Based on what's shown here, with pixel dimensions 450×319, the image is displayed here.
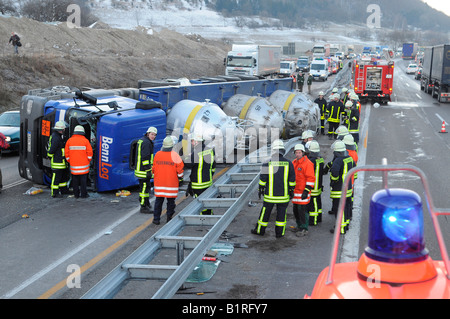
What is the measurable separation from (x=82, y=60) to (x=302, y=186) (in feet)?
103

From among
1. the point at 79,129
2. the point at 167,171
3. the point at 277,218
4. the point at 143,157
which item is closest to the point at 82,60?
the point at 79,129

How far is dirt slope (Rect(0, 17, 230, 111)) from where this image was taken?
98.4 feet

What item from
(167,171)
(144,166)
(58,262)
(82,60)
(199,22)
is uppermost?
(199,22)

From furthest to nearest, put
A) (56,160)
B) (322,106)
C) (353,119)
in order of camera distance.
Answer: (322,106)
(353,119)
(56,160)

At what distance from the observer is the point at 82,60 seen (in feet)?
124

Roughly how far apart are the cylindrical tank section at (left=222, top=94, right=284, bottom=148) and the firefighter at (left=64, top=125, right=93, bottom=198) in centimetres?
567

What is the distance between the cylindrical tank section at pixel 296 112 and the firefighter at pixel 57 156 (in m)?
8.39

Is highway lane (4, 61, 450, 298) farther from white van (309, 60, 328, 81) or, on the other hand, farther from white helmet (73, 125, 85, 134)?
white van (309, 60, 328, 81)

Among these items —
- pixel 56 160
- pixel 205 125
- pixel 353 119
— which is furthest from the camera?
pixel 353 119

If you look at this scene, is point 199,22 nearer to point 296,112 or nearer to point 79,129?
point 296,112

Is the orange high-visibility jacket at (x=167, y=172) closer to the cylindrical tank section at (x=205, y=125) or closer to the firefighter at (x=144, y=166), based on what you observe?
the firefighter at (x=144, y=166)

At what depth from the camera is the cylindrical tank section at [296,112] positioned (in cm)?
1831

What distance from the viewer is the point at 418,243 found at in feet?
9.00
